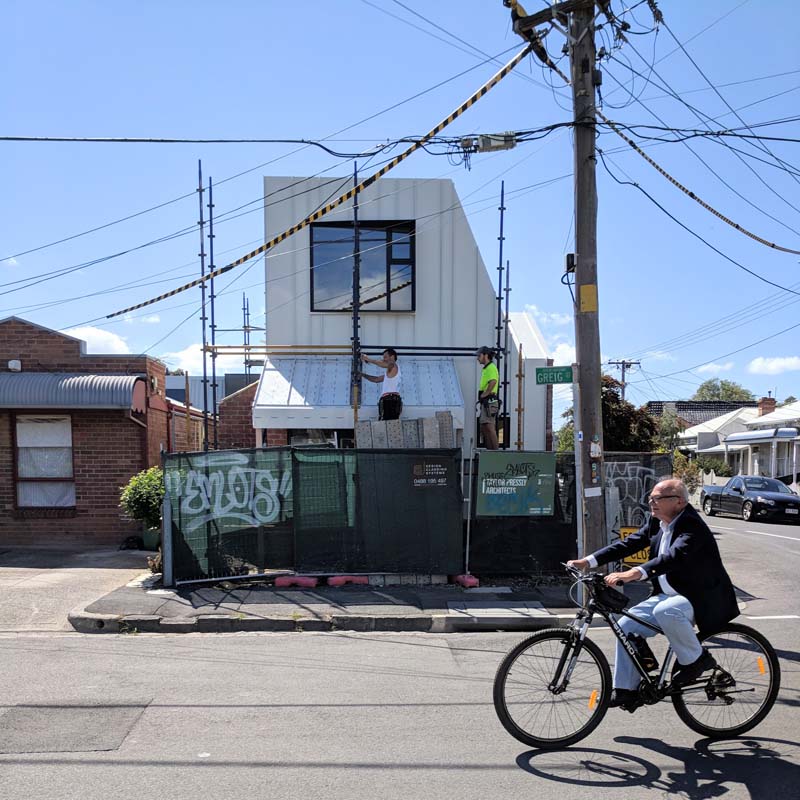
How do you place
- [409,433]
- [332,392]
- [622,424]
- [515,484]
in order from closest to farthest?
[515,484]
[409,433]
[332,392]
[622,424]

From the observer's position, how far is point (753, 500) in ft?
70.0

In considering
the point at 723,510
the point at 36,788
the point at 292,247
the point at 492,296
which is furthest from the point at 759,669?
the point at 723,510

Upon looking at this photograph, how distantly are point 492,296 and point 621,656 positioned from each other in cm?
1028

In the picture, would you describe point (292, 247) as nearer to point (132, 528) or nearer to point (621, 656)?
point (132, 528)

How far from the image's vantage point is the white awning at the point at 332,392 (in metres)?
11.9

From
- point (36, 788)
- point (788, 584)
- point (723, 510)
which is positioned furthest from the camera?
point (723, 510)

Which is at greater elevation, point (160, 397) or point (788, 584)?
point (160, 397)

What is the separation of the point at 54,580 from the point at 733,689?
8420 mm

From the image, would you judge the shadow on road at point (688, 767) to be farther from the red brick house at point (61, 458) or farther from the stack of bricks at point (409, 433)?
the red brick house at point (61, 458)

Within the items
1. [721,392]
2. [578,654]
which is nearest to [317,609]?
[578,654]

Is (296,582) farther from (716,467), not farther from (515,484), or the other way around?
(716,467)

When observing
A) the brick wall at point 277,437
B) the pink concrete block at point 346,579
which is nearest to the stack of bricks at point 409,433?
the pink concrete block at point 346,579

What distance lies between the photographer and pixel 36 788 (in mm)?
3711

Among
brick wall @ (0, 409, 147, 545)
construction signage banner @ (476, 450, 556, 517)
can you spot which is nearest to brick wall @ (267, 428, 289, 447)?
brick wall @ (0, 409, 147, 545)
